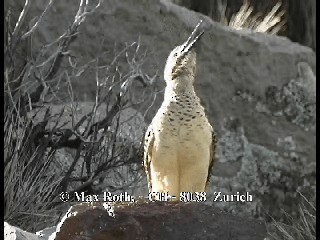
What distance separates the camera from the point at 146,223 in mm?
2840

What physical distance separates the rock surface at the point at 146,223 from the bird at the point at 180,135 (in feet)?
0.93

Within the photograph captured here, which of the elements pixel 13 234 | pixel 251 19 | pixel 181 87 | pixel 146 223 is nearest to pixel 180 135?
pixel 181 87

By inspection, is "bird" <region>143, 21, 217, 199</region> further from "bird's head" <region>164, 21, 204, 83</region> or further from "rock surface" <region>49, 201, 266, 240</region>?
"rock surface" <region>49, 201, 266, 240</region>

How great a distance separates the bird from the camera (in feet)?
10.2

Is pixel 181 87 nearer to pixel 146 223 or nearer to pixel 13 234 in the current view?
pixel 146 223

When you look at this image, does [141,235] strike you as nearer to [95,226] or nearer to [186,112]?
[95,226]

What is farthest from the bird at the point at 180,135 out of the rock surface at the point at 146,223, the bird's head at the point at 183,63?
the rock surface at the point at 146,223

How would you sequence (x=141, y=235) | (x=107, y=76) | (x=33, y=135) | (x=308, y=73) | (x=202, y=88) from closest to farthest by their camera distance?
(x=141, y=235)
(x=33, y=135)
(x=107, y=76)
(x=202, y=88)
(x=308, y=73)

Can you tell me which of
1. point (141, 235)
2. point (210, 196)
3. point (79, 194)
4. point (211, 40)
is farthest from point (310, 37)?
point (141, 235)

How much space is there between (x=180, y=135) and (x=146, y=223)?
0.41m

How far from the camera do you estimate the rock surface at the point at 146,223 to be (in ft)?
9.28

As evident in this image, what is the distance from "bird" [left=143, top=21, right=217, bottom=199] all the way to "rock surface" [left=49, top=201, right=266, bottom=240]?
0.93ft

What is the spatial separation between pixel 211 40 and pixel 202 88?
0.36 metres

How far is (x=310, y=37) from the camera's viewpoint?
641 centimetres
